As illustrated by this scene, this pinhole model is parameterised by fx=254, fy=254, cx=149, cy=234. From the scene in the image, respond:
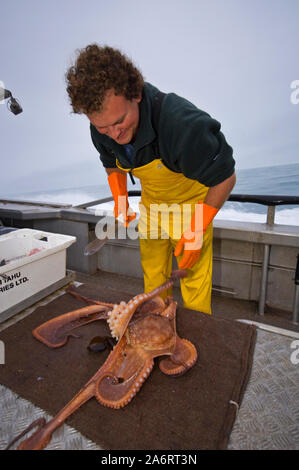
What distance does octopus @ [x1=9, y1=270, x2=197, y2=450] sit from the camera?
2.26 feet

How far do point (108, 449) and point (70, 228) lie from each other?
2252mm

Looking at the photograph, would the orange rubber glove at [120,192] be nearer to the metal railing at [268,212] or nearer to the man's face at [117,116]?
the man's face at [117,116]

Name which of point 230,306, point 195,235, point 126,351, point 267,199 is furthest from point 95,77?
point 230,306

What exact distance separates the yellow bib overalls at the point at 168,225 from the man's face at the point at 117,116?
8.7 inches

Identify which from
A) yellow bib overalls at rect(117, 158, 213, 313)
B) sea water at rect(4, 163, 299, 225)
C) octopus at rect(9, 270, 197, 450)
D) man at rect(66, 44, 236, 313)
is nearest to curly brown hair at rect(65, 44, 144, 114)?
man at rect(66, 44, 236, 313)

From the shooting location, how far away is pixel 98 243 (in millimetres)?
1399

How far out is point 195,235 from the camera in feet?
3.99

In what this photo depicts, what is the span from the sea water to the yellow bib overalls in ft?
1.03

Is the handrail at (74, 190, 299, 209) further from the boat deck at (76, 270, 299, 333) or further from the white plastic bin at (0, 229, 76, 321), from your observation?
the white plastic bin at (0, 229, 76, 321)

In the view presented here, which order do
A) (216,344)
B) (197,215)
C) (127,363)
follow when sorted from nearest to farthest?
(127,363) < (216,344) < (197,215)

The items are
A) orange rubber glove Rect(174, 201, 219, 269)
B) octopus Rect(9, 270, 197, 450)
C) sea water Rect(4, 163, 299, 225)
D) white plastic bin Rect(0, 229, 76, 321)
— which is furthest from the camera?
sea water Rect(4, 163, 299, 225)
